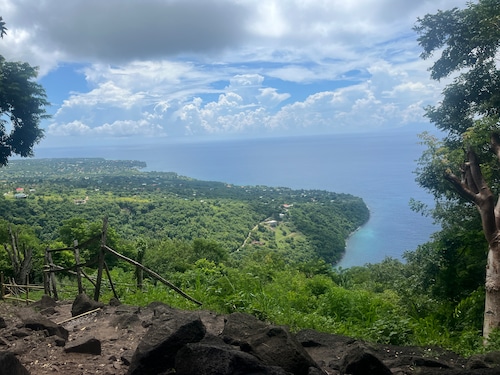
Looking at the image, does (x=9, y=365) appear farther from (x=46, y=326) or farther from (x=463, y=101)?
(x=463, y=101)

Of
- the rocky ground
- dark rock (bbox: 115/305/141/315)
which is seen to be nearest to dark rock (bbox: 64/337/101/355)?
the rocky ground

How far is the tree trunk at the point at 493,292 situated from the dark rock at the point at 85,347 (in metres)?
5.52

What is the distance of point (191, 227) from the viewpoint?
1918 inches

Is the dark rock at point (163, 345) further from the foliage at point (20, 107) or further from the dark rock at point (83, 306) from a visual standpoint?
the foliage at point (20, 107)

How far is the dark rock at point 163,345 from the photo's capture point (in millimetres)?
3373

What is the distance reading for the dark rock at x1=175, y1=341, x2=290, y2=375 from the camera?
285cm

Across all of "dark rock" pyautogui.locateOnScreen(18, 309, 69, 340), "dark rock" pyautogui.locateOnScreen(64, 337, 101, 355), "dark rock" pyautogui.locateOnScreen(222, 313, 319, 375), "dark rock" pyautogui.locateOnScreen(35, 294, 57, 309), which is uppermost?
"dark rock" pyautogui.locateOnScreen(222, 313, 319, 375)

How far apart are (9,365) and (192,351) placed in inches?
50.1

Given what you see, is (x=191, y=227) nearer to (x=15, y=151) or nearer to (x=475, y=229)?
(x=15, y=151)

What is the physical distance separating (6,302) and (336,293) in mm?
6726

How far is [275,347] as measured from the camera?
11.9 feet

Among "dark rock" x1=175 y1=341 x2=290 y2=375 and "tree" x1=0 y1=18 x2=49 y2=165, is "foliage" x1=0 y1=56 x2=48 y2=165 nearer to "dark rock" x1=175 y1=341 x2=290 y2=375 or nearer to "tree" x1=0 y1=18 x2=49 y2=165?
"tree" x1=0 y1=18 x2=49 y2=165

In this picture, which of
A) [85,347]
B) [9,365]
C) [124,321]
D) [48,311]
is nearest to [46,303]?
[48,311]

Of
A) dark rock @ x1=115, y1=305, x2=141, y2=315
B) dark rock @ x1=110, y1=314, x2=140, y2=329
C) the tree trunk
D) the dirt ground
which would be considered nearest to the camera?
the dirt ground
